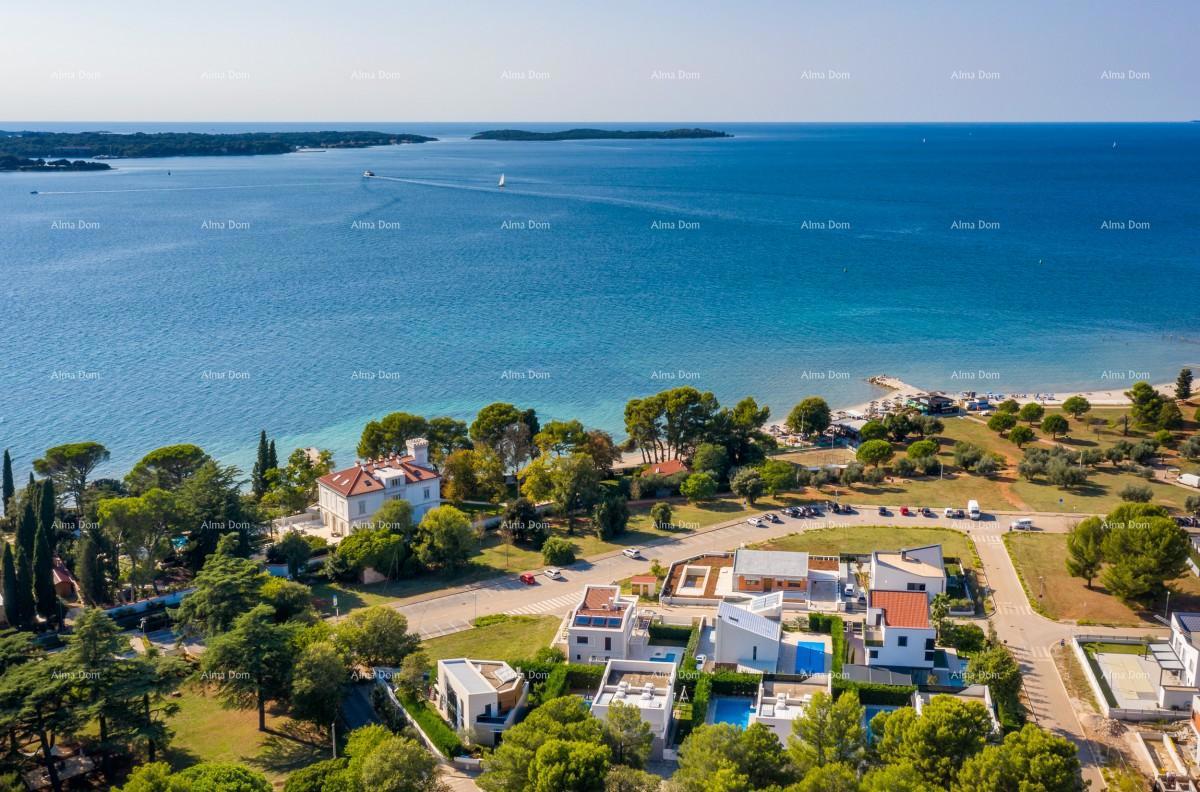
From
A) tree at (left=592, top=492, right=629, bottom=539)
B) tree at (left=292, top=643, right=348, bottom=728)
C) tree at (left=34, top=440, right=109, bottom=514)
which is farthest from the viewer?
tree at (left=34, top=440, right=109, bottom=514)

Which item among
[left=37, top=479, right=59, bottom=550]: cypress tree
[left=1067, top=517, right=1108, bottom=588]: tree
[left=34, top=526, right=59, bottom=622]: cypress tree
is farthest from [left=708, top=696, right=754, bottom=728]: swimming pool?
[left=37, top=479, right=59, bottom=550]: cypress tree

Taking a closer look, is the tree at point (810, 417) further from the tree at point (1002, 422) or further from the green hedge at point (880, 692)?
the green hedge at point (880, 692)

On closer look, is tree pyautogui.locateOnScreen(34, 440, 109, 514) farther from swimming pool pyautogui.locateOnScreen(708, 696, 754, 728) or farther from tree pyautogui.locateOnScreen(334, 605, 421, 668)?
swimming pool pyautogui.locateOnScreen(708, 696, 754, 728)

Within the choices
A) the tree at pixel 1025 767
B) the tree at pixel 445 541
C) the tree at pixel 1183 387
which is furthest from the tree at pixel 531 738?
the tree at pixel 1183 387

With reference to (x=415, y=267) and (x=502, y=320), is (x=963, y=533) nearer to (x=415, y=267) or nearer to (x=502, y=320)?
(x=502, y=320)

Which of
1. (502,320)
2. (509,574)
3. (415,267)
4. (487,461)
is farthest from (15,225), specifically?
(509,574)

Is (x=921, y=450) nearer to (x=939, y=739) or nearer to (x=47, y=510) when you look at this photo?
(x=939, y=739)
